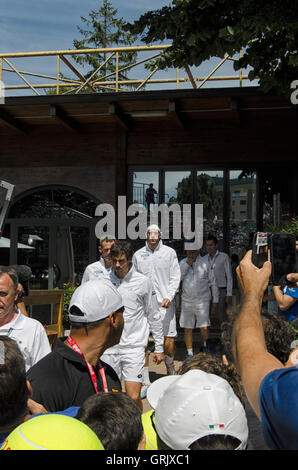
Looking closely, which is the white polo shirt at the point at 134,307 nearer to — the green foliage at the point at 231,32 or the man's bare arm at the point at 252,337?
the green foliage at the point at 231,32

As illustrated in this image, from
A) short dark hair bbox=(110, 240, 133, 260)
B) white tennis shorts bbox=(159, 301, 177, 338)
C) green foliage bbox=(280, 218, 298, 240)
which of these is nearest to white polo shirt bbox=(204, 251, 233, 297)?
green foliage bbox=(280, 218, 298, 240)

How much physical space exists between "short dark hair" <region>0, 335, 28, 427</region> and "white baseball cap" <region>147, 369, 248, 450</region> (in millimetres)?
529

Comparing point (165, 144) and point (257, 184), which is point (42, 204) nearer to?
point (165, 144)

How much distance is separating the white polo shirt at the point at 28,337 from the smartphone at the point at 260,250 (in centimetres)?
197

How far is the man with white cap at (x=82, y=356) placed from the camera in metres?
2.35

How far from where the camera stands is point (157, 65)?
6340 mm

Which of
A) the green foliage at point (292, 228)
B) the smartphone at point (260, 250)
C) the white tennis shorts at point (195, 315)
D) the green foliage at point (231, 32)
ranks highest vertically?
the green foliage at point (231, 32)

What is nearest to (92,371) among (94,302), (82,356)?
(82,356)

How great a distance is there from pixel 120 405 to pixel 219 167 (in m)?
8.90

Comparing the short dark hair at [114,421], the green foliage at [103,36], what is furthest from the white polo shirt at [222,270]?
the green foliage at [103,36]

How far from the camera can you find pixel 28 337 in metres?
3.38

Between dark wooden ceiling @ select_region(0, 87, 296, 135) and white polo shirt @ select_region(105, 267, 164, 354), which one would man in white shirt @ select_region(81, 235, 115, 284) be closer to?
white polo shirt @ select_region(105, 267, 164, 354)
